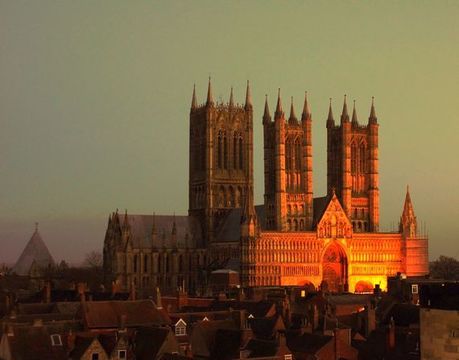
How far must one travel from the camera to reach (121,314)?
63.4 meters

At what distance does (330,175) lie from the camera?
150 metres

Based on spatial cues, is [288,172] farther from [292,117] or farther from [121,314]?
[121,314]

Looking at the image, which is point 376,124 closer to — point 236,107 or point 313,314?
point 236,107

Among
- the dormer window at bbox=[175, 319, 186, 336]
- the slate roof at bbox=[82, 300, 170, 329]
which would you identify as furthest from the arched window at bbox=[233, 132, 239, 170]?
the dormer window at bbox=[175, 319, 186, 336]

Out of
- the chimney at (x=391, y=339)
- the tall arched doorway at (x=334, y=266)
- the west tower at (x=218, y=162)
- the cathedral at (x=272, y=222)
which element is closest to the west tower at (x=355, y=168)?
the cathedral at (x=272, y=222)

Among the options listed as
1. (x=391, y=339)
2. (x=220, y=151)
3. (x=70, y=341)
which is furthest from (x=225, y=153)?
(x=70, y=341)

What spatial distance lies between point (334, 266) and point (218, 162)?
22.5m

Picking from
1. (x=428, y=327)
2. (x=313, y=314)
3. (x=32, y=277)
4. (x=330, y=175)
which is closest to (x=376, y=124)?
(x=330, y=175)

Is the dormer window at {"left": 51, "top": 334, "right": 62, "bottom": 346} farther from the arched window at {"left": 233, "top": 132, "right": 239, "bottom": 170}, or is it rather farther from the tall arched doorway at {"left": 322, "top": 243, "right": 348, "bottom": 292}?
the arched window at {"left": 233, "top": 132, "right": 239, "bottom": 170}

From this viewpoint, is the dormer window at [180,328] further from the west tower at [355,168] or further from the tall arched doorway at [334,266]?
the west tower at [355,168]

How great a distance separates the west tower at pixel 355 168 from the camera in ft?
482

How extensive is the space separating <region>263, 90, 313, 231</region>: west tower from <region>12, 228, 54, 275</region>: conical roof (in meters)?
34.9

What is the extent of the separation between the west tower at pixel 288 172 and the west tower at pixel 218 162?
16.3 ft

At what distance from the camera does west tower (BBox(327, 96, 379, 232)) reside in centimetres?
14700
